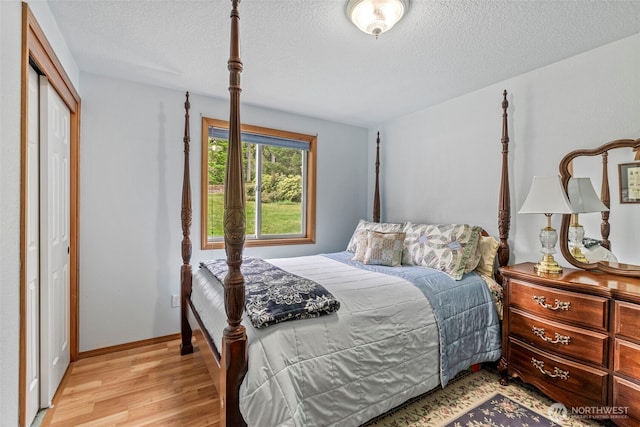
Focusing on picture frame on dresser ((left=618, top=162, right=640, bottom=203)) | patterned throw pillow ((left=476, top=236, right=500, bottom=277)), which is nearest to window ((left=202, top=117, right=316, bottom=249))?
patterned throw pillow ((left=476, top=236, right=500, bottom=277))

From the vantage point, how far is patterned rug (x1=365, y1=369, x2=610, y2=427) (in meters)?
1.70

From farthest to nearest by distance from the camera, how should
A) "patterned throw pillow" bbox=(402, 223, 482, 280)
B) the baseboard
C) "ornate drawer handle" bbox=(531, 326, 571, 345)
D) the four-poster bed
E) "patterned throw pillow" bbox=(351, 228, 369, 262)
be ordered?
"patterned throw pillow" bbox=(351, 228, 369, 262)
the baseboard
"patterned throw pillow" bbox=(402, 223, 482, 280)
"ornate drawer handle" bbox=(531, 326, 571, 345)
the four-poster bed

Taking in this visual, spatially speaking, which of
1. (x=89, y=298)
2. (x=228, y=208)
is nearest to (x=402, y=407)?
(x=228, y=208)

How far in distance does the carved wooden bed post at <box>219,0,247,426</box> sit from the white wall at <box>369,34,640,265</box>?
2.32 metres

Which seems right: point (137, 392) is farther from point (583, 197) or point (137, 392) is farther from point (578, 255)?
point (583, 197)

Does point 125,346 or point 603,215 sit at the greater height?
point 603,215


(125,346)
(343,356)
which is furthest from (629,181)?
(125,346)

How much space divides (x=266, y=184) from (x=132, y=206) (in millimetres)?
1340

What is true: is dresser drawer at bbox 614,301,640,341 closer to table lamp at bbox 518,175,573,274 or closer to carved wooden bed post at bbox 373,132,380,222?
table lamp at bbox 518,175,573,274

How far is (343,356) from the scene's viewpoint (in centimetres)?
146

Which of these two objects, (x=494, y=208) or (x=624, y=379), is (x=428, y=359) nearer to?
(x=624, y=379)

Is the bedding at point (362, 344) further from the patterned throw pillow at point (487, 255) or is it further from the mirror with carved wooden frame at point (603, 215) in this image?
the mirror with carved wooden frame at point (603, 215)

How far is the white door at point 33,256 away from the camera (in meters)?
1.61

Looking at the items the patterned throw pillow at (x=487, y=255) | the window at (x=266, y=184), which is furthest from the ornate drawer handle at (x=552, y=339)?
the window at (x=266, y=184)
